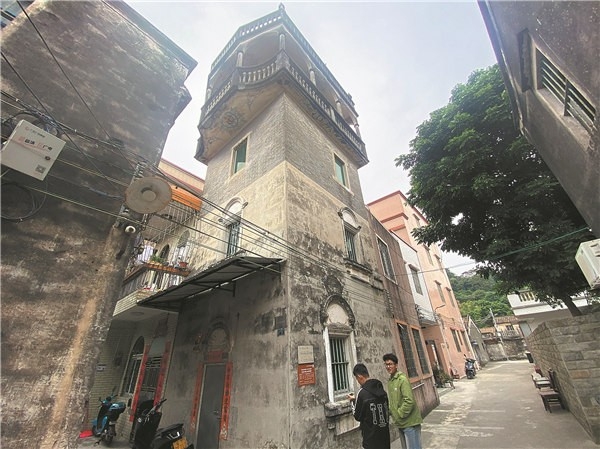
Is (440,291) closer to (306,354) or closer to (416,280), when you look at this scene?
(416,280)

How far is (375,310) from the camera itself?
348 inches

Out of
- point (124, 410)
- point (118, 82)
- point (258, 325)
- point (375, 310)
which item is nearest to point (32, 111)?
point (118, 82)

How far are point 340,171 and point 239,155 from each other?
4220 millimetres

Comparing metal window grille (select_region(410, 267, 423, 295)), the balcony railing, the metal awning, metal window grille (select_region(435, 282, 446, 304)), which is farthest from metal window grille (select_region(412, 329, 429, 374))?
the balcony railing

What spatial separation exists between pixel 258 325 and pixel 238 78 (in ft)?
27.8

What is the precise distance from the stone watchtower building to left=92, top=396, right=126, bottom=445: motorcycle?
8.10 feet

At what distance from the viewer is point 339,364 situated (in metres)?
6.53

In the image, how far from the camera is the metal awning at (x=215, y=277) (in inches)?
221

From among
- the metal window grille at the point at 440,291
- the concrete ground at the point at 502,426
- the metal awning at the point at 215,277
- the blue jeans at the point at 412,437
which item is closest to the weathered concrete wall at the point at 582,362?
the concrete ground at the point at 502,426

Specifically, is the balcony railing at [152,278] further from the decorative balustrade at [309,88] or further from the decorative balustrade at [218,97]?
the decorative balustrade at [309,88]

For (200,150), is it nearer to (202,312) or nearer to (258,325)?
(202,312)

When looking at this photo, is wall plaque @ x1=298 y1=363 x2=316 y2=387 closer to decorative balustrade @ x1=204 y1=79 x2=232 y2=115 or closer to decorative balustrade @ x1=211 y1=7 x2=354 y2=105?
decorative balustrade @ x1=204 y1=79 x2=232 y2=115

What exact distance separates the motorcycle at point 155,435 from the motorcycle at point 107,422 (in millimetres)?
2733

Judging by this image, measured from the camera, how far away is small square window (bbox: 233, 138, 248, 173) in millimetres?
9906
